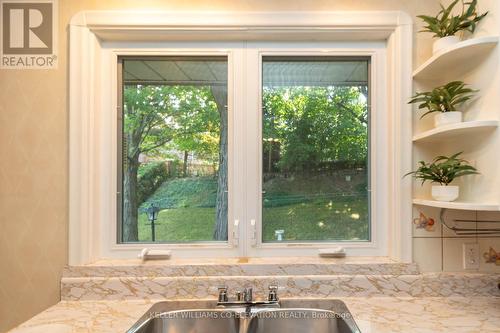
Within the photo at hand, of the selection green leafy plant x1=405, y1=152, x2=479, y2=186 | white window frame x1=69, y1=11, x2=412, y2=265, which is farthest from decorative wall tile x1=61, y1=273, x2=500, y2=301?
green leafy plant x1=405, y1=152, x2=479, y2=186

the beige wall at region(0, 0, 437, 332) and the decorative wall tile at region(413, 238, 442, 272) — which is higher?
the beige wall at region(0, 0, 437, 332)

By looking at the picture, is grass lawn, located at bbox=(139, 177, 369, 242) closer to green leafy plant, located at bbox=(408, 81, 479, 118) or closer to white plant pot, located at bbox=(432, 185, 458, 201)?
white plant pot, located at bbox=(432, 185, 458, 201)

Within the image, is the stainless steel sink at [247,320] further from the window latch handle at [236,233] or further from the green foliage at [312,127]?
the green foliage at [312,127]

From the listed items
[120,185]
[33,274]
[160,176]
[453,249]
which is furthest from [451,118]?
[33,274]

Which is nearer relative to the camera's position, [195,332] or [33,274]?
[195,332]

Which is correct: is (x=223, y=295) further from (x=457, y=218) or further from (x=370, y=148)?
(x=457, y=218)

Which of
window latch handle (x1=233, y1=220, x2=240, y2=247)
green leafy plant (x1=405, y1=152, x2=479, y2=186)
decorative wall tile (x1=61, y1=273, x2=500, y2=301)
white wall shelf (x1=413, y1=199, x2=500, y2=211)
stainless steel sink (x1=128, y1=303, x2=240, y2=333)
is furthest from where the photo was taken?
window latch handle (x1=233, y1=220, x2=240, y2=247)

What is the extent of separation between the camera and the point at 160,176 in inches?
56.2

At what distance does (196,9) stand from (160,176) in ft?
2.60

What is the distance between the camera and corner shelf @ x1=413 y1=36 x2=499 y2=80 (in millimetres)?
1031

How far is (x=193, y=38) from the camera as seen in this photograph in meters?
1.40

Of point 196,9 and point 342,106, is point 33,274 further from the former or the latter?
point 342,106

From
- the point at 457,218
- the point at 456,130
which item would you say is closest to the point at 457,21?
the point at 456,130

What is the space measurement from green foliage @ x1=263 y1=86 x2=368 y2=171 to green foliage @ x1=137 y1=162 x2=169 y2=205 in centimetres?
53
